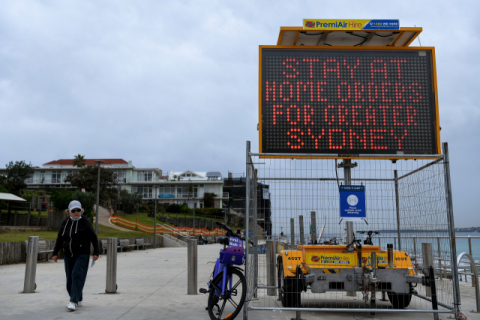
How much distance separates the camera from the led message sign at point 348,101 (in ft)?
20.3

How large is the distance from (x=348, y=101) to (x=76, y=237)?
16.1ft

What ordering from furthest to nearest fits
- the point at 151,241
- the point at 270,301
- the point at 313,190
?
the point at 151,241 → the point at 270,301 → the point at 313,190

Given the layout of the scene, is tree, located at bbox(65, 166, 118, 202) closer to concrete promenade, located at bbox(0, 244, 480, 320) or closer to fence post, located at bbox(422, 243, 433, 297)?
concrete promenade, located at bbox(0, 244, 480, 320)

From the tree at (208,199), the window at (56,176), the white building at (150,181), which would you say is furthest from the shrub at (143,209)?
the window at (56,176)

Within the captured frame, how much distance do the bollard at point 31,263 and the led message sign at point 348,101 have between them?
202 inches

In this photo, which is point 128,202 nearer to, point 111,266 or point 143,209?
point 143,209

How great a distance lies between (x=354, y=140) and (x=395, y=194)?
96.5 inches

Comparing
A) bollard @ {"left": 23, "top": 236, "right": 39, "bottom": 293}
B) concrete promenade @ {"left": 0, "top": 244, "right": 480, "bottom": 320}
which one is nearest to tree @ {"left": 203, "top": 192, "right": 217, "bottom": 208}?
concrete promenade @ {"left": 0, "top": 244, "right": 480, "bottom": 320}

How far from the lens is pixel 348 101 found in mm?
6367

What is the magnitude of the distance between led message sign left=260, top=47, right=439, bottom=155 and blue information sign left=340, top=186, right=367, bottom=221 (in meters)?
0.70

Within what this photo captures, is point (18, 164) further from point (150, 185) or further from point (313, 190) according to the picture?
point (313, 190)

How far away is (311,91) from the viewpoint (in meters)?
6.41

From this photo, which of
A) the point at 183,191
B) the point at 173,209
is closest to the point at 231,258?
the point at 173,209

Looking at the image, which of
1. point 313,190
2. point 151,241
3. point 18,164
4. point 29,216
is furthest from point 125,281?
point 18,164
